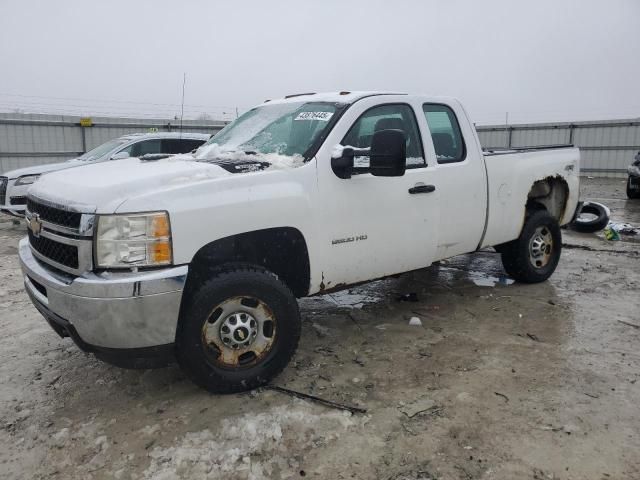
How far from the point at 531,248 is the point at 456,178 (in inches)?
65.5

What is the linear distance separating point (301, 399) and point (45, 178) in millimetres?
2321

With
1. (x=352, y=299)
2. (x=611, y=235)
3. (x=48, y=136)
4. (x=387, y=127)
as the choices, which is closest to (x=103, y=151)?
(x=48, y=136)

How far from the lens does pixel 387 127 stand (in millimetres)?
4156

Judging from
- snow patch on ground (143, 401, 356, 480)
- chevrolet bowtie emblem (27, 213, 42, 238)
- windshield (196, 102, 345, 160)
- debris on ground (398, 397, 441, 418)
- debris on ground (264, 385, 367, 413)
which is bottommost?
snow patch on ground (143, 401, 356, 480)

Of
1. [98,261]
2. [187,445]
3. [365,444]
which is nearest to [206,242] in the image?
[98,261]

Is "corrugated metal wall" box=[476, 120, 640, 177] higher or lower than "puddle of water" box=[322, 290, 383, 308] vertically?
higher

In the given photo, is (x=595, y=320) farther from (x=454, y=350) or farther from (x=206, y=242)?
(x=206, y=242)

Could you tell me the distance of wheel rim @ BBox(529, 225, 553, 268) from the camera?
5516mm

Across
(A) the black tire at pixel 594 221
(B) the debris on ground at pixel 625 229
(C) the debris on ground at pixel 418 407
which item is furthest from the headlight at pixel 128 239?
(B) the debris on ground at pixel 625 229

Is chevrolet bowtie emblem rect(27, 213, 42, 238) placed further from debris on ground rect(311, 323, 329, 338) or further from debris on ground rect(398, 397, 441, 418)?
debris on ground rect(398, 397, 441, 418)

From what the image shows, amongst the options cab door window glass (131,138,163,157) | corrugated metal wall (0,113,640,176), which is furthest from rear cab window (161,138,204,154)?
corrugated metal wall (0,113,640,176)

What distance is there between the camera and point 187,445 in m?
2.78

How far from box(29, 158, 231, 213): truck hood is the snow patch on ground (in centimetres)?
134

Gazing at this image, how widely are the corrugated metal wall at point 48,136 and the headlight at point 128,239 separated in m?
13.3
